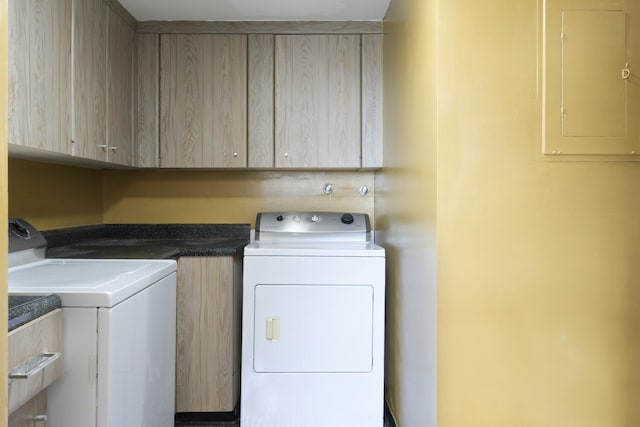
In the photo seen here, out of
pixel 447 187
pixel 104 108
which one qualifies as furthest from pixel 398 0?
pixel 104 108

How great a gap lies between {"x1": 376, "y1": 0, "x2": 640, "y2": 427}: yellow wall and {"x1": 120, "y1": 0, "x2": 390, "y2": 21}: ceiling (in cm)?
106

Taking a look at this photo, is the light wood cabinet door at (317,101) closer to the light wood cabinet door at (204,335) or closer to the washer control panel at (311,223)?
the washer control panel at (311,223)

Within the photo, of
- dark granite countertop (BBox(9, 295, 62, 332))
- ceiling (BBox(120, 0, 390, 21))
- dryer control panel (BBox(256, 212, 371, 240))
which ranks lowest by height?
dark granite countertop (BBox(9, 295, 62, 332))

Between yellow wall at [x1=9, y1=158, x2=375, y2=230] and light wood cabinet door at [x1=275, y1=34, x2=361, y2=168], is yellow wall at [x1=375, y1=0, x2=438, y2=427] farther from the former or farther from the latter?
yellow wall at [x1=9, y1=158, x2=375, y2=230]

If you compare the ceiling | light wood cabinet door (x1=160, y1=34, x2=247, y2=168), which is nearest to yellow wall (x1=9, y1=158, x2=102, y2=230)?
Answer: light wood cabinet door (x1=160, y1=34, x2=247, y2=168)

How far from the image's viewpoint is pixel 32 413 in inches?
46.3

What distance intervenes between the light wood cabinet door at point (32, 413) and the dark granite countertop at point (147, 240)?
2.47 feet

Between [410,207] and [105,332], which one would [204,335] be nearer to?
[105,332]

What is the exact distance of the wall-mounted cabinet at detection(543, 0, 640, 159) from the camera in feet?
4.51

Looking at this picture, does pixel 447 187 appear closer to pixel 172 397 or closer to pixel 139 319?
pixel 139 319

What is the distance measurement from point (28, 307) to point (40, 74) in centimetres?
87

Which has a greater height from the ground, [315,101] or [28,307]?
[315,101]

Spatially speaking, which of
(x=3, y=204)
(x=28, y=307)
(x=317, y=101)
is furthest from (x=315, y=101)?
(x=3, y=204)

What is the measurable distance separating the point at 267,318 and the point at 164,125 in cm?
130
